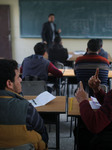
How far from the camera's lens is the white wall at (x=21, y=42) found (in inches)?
264

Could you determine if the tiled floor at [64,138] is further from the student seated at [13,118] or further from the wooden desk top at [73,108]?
the student seated at [13,118]

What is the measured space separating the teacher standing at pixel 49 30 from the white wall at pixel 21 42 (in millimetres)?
540

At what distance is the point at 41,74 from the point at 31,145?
1.79 metres

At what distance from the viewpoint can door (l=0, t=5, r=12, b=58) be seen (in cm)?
663

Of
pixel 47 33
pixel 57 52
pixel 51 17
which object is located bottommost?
pixel 57 52

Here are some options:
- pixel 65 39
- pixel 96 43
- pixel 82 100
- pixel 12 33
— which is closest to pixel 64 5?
pixel 65 39

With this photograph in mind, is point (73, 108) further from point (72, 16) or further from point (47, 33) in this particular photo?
point (72, 16)

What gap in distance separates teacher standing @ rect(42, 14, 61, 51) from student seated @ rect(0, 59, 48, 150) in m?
5.14

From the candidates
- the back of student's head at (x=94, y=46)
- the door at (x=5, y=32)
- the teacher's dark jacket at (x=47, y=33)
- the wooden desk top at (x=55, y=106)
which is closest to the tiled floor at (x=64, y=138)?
the wooden desk top at (x=55, y=106)

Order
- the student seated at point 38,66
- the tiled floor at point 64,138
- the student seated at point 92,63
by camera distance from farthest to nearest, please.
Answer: the student seated at point 38,66 → the student seated at point 92,63 → the tiled floor at point 64,138

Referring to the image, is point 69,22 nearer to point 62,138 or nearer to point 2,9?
point 2,9

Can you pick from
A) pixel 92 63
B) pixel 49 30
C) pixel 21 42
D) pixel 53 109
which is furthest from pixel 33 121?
pixel 21 42

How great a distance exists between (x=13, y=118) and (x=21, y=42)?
19.9 feet

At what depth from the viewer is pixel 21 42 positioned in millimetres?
7016
